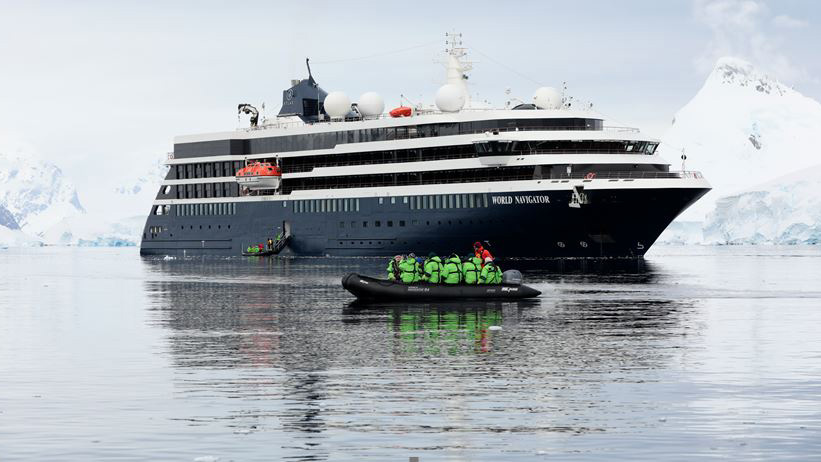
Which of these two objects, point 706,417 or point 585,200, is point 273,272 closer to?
point 585,200

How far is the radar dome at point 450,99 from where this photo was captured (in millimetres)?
93812

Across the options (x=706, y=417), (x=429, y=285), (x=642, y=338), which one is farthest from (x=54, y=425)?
(x=429, y=285)

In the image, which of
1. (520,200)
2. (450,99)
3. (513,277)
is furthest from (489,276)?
(450,99)

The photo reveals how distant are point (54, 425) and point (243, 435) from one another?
3304mm

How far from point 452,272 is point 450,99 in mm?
49780

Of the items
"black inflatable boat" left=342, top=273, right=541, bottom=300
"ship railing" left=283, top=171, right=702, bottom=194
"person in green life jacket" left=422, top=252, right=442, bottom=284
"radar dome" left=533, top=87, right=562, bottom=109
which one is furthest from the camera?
"radar dome" left=533, top=87, right=562, bottom=109

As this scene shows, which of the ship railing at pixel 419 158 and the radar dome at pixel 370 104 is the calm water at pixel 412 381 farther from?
the radar dome at pixel 370 104

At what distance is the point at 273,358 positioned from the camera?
1139 inches

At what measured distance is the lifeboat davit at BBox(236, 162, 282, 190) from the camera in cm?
10531

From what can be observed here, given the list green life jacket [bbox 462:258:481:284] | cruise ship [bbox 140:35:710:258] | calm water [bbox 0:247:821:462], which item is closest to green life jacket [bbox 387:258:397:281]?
calm water [bbox 0:247:821:462]

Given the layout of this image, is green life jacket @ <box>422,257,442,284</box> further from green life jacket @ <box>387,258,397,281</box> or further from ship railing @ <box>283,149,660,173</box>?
ship railing @ <box>283,149,660,173</box>

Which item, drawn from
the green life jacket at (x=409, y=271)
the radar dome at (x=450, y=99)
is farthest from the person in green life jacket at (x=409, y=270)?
the radar dome at (x=450, y=99)

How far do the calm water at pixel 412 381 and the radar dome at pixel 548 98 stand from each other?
153 ft

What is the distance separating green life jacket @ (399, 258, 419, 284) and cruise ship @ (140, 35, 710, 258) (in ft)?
129
